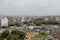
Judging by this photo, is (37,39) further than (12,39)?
Yes

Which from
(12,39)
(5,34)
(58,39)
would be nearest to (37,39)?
(12,39)

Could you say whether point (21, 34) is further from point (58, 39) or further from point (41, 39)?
point (58, 39)

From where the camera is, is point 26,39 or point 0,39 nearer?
point 0,39

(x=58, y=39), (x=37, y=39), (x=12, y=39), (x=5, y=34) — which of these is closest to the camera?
(x=12, y=39)

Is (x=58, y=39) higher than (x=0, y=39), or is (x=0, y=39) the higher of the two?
(x=0, y=39)

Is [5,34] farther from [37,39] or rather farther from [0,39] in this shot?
[37,39]

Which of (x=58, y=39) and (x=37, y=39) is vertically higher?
(x=37, y=39)

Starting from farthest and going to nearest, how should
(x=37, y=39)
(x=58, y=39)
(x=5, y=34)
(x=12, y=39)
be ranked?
1. (x=58, y=39)
2. (x=5, y=34)
3. (x=37, y=39)
4. (x=12, y=39)

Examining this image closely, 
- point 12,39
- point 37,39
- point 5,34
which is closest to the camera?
point 12,39

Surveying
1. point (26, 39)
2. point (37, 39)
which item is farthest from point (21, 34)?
point (37, 39)
